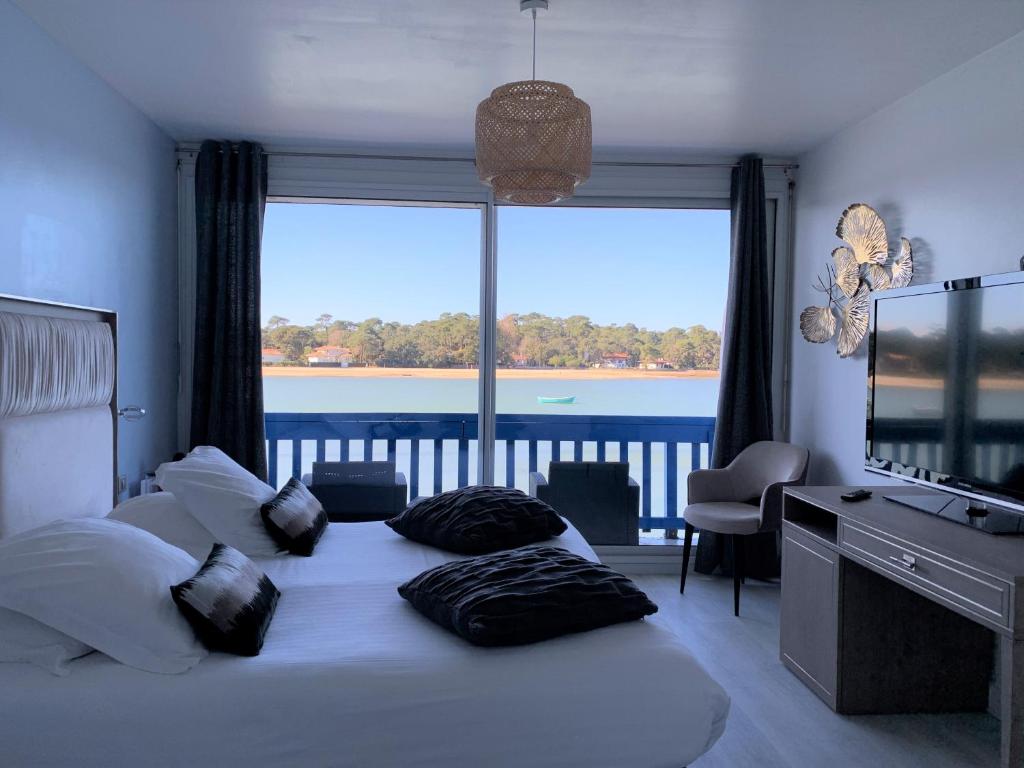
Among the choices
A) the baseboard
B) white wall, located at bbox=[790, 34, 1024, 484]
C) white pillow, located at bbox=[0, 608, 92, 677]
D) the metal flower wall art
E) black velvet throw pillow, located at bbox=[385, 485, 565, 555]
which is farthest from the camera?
the baseboard

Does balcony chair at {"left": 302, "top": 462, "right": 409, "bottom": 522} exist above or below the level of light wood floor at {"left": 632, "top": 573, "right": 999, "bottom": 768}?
above

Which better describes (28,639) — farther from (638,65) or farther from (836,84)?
(836,84)

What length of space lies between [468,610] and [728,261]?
3599mm

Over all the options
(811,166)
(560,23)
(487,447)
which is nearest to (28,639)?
(560,23)

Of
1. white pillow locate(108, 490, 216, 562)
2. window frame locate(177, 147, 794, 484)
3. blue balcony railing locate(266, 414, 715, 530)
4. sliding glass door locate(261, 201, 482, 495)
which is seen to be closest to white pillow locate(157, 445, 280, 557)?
white pillow locate(108, 490, 216, 562)

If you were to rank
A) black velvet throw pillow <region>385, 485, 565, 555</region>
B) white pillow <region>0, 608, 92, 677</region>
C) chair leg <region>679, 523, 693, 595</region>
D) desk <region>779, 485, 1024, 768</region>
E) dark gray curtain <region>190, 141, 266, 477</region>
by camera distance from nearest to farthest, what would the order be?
white pillow <region>0, 608, 92, 677</region>
desk <region>779, 485, 1024, 768</region>
black velvet throw pillow <region>385, 485, 565, 555</region>
chair leg <region>679, 523, 693, 595</region>
dark gray curtain <region>190, 141, 266, 477</region>

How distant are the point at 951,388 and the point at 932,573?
772 millimetres

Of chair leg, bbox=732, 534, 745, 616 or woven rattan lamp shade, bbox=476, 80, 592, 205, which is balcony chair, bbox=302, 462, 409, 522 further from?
woven rattan lamp shade, bbox=476, 80, 592, 205

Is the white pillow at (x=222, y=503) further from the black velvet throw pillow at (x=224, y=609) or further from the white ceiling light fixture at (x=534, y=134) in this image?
the white ceiling light fixture at (x=534, y=134)

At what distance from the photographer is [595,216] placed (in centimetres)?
538

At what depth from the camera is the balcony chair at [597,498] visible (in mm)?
5012

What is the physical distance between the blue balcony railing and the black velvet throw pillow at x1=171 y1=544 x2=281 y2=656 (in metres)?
3.11

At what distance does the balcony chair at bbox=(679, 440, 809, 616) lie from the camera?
4254mm

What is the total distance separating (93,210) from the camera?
142 inches
